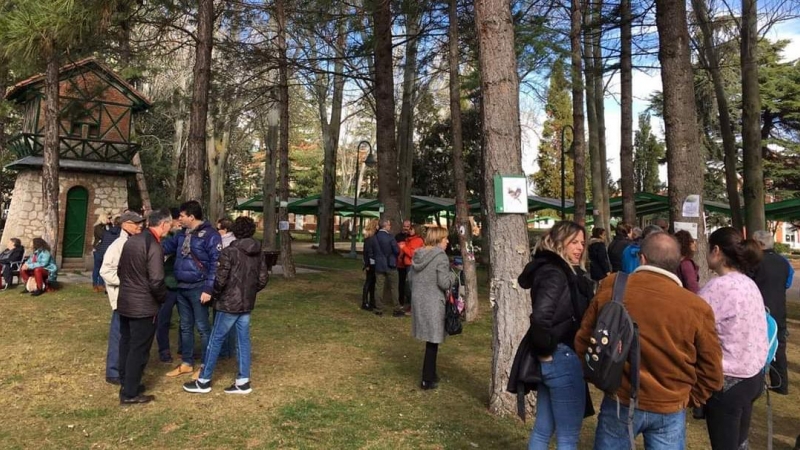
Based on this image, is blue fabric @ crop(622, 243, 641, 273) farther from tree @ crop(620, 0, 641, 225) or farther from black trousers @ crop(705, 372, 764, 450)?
tree @ crop(620, 0, 641, 225)

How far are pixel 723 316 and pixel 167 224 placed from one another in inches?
176

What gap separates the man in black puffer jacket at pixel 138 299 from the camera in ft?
15.1

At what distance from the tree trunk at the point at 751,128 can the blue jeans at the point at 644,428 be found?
7.68 meters

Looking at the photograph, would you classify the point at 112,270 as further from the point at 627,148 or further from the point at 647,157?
the point at 647,157

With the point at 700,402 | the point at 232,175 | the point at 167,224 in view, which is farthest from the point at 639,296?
the point at 232,175

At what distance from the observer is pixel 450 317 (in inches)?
204

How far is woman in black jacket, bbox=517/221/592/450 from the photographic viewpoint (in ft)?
9.11

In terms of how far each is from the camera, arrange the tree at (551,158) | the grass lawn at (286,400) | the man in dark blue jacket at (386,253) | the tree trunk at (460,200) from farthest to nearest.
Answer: the tree at (551,158)
the man in dark blue jacket at (386,253)
the tree trunk at (460,200)
the grass lawn at (286,400)

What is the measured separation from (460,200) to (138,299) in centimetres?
612

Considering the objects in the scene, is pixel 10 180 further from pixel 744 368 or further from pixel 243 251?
pixel 744 368

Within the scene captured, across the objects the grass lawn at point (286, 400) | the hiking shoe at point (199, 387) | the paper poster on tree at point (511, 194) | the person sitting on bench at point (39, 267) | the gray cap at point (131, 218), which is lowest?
the grass lawn at point (286, 400)

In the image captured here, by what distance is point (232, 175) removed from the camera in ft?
143

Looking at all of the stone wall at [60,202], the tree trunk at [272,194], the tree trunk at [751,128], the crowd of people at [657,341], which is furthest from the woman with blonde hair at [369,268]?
the stone wall at [60,202]

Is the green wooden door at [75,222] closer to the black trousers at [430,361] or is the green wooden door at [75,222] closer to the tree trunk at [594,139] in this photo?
the tree trunk at [594,139]
